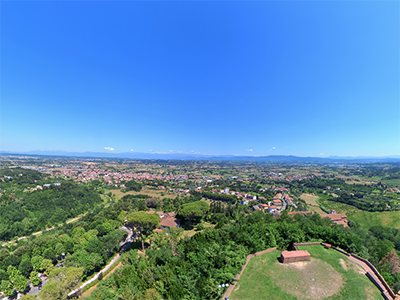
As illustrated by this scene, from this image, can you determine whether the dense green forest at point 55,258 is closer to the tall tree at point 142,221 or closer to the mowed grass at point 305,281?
the tall tree at point 142,221

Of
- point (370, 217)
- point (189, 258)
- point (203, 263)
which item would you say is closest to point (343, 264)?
point (203, 263)

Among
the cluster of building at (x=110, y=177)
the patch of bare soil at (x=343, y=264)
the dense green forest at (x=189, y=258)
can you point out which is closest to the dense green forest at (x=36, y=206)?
the dense green forest at (x=189, y=258)

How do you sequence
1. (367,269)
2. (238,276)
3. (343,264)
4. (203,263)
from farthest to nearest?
(203,263) → (343,264) → (367,269) → (238,276)

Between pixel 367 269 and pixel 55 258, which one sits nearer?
pixel 367 269

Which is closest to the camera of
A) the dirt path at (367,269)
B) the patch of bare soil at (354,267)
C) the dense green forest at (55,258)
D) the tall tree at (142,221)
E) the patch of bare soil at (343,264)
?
the dirt path at (367,269)

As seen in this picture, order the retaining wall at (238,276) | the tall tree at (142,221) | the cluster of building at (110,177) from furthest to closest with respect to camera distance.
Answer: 1. the cluster of building at (110,177)
2. the tall tree at (142,221)
3. the retaining wall at (238,276)

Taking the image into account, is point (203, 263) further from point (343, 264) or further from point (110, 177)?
point (110, 177)

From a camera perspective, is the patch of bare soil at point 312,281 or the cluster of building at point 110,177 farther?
the cluster of building at point 110,177

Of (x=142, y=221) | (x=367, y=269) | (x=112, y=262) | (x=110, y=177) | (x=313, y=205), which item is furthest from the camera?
(x=110, y=177)

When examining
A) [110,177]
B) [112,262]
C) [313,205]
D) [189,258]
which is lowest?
[313,205]
